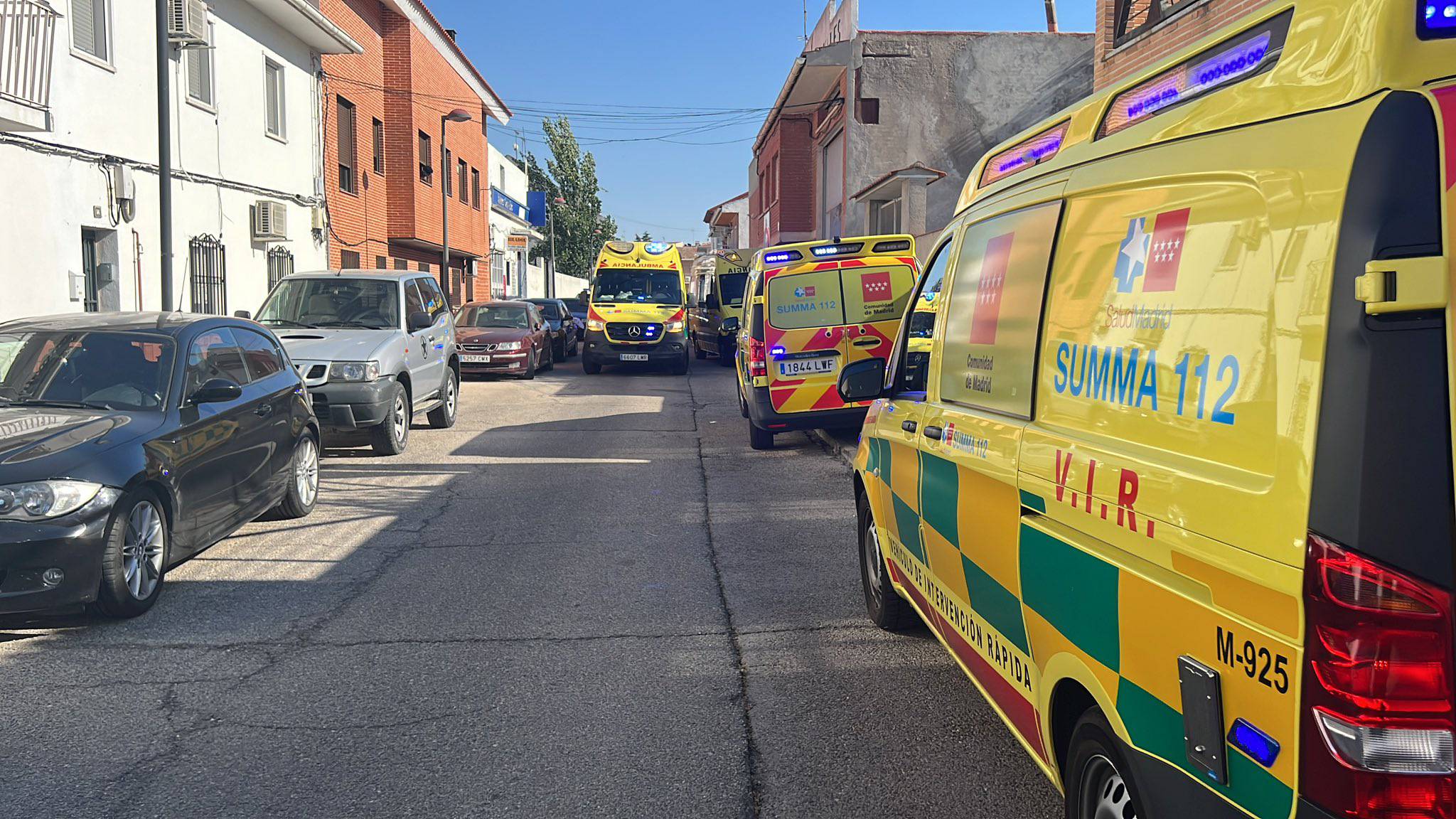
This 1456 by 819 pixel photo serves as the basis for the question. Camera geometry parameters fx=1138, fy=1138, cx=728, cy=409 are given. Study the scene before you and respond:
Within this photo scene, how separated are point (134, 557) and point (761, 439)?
7379 millimetres

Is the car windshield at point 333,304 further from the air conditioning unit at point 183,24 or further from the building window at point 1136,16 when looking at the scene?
the building window at point 1136,16

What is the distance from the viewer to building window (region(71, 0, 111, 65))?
14.2 meters

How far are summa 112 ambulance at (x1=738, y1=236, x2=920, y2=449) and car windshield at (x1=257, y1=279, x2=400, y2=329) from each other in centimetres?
405

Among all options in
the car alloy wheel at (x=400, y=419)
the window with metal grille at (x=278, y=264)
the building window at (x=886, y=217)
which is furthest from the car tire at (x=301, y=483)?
the building window at (x=886, y=217)

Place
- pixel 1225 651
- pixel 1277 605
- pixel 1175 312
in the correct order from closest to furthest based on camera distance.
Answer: pixel 1277 605 → pixel 1225 651 → pixel 1175 312

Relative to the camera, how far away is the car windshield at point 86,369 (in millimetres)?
6402

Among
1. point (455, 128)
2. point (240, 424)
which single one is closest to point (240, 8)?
point (240, 424)

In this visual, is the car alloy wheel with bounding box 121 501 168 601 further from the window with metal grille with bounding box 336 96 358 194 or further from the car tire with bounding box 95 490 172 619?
the window with metal grille with bounding box 336 96 358 194

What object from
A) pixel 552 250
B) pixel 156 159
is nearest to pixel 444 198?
pixel 156 159

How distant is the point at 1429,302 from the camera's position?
1748 millimetres

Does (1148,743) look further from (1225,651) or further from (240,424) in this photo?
(240,424)

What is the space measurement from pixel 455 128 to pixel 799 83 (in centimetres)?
1098

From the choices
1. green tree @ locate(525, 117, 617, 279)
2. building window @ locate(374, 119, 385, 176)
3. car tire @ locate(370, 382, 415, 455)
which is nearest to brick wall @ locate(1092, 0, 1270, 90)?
car tire @ locate(370, 382, 415, 455)

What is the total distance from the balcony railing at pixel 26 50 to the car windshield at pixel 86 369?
6666 millimetres
